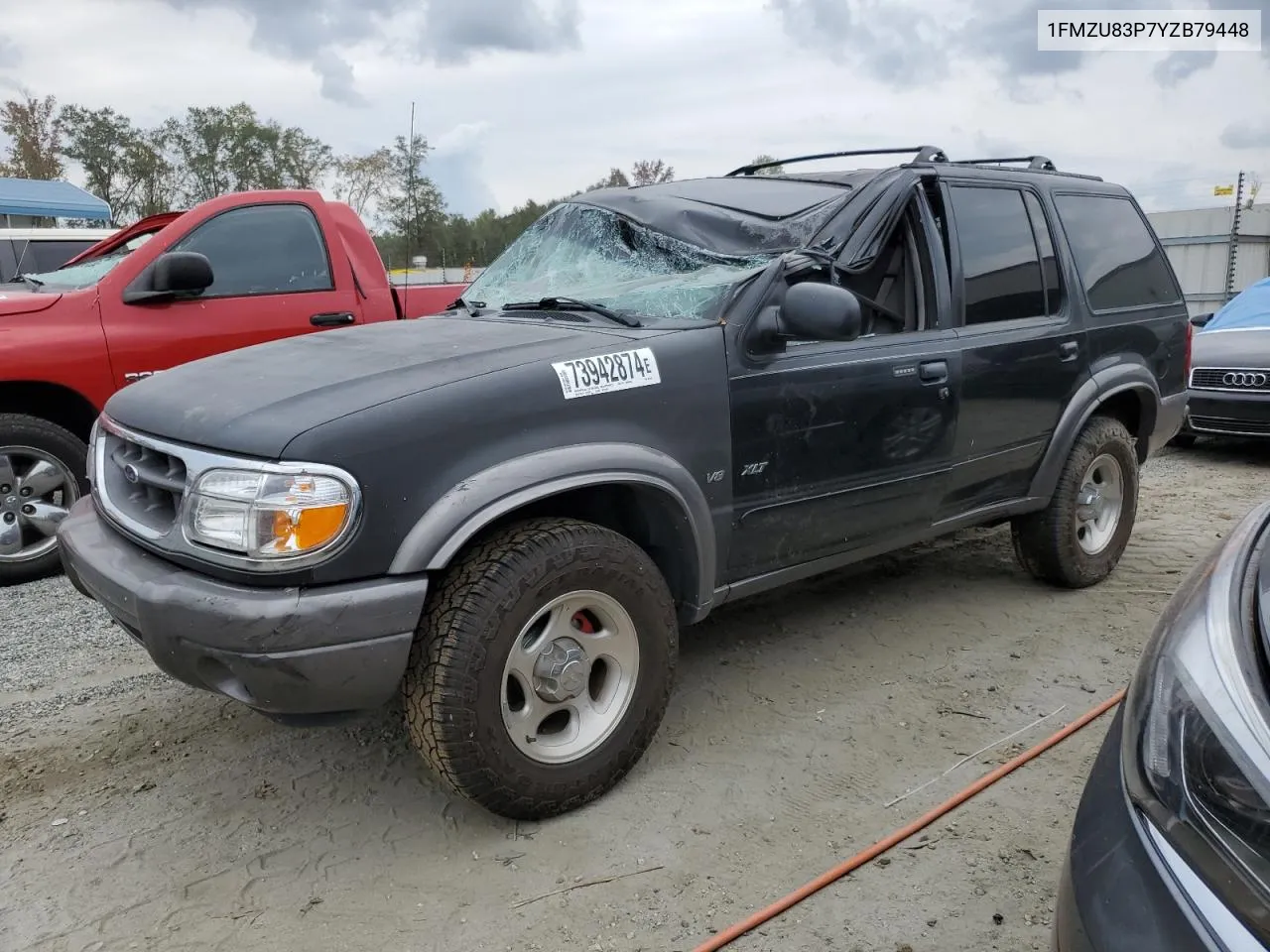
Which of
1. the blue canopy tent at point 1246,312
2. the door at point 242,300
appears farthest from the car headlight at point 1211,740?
the blue canopy tent at point 1246,312

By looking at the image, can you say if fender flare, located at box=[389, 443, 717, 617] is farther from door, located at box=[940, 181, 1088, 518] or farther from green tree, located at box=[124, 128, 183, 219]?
green tree, located at box=[124, 128, 183, 219]

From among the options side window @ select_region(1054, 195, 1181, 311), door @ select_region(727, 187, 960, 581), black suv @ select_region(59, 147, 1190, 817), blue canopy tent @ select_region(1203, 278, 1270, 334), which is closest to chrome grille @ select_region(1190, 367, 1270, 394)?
blue canopy tent @ select_region(1203, 278, 1270, 334)

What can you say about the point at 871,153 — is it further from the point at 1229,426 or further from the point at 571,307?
the point at 1229,426

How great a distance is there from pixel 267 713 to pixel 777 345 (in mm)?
1819

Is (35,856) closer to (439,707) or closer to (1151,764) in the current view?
(439,707)

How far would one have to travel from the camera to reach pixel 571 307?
3.30 meters

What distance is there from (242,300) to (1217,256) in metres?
15.5

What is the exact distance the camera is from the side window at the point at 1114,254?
4.36 m

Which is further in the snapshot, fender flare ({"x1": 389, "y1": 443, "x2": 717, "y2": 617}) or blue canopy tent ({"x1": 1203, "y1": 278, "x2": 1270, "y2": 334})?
blue canopy tent ({"x1": 1203, "y1": 278, "x2": 1270, "y2": 334})

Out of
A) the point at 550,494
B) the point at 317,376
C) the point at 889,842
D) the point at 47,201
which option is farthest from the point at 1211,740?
the point at 47,201

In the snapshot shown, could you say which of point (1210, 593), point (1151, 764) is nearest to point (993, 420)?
point (1210, 593)

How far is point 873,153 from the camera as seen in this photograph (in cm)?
430

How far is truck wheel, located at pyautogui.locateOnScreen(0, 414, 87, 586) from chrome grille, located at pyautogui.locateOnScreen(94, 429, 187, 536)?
2.07 m

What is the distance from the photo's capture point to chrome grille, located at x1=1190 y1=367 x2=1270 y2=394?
25.1 ft
